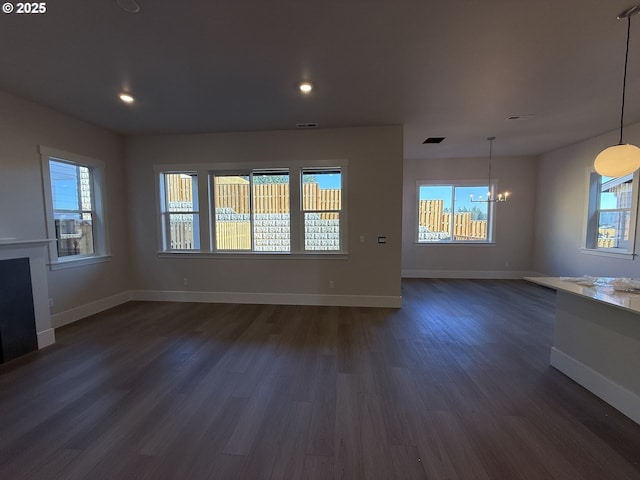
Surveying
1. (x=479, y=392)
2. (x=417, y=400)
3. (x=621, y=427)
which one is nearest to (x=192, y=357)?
(x=417, y=400)

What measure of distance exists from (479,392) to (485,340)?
118cm

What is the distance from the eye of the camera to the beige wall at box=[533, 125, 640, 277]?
472 centimetres

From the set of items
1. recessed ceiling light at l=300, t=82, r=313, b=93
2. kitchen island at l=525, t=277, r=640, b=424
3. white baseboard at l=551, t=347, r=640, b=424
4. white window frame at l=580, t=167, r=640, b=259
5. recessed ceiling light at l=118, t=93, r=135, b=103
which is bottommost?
white baseboard at l=551, t=347, r=640, b=424

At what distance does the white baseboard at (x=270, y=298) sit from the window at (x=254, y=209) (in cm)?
78

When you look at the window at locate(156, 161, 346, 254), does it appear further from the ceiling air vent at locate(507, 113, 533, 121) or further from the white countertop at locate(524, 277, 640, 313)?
the white countertop at locate(524, 277, 640, 313)

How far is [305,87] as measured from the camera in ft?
9.80

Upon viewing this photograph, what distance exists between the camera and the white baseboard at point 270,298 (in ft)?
15.0

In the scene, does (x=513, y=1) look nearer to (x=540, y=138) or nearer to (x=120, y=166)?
(x=540, y=138)

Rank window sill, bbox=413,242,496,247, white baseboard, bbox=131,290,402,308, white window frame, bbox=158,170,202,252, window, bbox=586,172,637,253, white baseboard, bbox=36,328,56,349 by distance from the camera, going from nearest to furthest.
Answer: white baseboard, bbox=36,328,56,349, window, bbox=586,172,637,253, white baseboard, bbox=131,290,402,308, white window frame, bbox=158,170,202,252, window sill, bbox=413,242,496,247

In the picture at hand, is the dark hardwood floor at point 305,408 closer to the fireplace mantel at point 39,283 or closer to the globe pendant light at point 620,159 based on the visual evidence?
the fireplace mantel at point 39,283

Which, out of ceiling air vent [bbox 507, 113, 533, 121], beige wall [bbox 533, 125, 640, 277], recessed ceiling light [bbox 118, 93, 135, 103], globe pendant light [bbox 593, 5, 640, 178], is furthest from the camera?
beige wall [bbox 533, 125, 640, 277]

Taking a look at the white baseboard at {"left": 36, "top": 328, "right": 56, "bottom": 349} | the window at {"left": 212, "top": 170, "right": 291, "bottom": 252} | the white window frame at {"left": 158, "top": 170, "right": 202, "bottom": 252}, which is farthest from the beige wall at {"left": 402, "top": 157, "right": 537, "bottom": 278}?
the white baseboard at {"left": 36, "top": 328, "right": 56, "bottom": 349}

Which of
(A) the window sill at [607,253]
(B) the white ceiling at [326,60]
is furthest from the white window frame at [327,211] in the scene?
(A) the window sill at [607,253]

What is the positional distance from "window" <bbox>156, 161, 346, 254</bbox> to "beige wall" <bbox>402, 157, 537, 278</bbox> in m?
2.93
